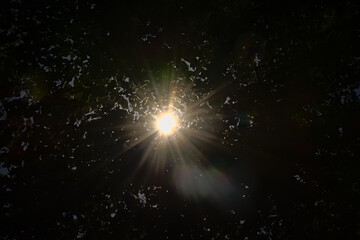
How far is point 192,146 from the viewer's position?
287 inches

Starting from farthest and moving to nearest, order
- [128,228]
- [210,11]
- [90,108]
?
[90,108] → [128,228] → [210,11]

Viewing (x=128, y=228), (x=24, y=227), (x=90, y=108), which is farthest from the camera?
(x=90, y=108)

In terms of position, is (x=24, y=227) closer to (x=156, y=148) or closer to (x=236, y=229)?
(x=156, y=148)

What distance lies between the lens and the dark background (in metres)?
6.07

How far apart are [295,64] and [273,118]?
4.44 ft

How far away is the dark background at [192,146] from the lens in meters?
6.07

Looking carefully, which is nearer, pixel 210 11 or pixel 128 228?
pixel 210 11

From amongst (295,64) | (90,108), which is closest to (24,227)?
(90,108)

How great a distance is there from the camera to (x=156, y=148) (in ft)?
24.6

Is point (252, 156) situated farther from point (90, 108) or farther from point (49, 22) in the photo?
point (49, 22)

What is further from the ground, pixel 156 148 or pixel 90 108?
pixel 90 108

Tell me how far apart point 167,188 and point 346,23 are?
5.49 m

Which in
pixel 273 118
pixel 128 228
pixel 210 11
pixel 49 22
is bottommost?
pixel 128 228

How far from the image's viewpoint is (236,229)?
6.67 m
